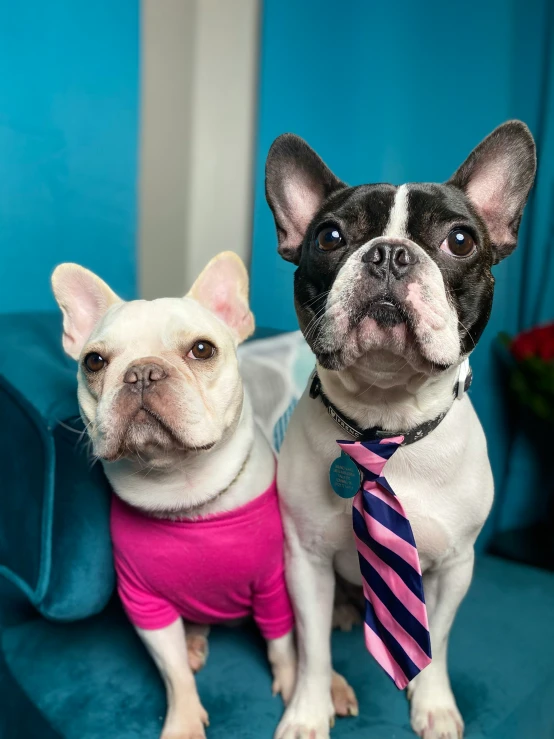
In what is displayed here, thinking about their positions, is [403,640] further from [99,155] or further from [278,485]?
[99,155]

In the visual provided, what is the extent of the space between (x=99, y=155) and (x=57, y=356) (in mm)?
827

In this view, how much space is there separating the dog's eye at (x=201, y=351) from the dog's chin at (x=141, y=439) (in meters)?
0.17

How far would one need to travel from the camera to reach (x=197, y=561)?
50.7 inches

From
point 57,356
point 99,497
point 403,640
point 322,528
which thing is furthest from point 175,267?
point 403,640

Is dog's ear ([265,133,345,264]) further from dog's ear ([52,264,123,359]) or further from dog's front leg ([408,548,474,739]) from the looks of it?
dog's front leg ([408,548,474,739])

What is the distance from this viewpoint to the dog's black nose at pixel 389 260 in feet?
→ 3.30

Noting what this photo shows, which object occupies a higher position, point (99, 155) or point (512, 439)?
point (99, 155)

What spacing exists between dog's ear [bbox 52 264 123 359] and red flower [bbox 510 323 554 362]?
1598 millimetres

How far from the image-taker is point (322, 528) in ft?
4.25

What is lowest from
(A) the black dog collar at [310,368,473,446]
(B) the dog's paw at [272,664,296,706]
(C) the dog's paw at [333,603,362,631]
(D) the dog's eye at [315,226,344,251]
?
(C) the dog's paw at [333,603,362,631]

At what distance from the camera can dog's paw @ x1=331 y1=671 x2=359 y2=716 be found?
1.35 m

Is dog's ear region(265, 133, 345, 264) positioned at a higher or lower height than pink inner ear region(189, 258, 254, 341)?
higher

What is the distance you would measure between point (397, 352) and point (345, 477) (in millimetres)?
314

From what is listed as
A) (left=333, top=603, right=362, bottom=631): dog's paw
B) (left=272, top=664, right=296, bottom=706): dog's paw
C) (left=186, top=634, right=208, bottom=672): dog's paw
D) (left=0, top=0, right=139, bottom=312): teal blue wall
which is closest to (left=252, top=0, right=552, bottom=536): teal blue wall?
(left=0, top=0, right=139, bottom=312): teal blue wall
